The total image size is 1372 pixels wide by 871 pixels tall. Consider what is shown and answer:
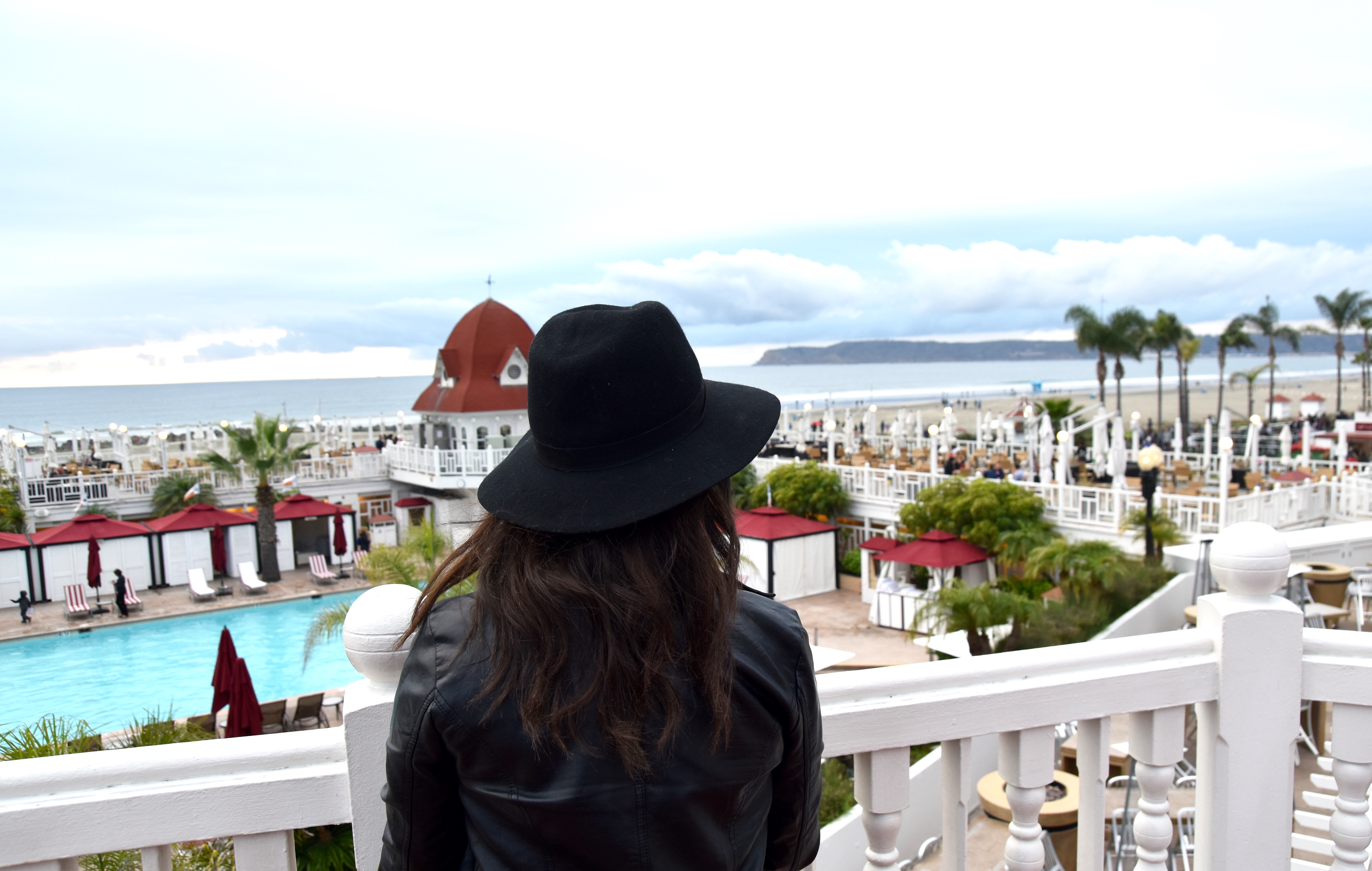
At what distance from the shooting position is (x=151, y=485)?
2619 centimetres

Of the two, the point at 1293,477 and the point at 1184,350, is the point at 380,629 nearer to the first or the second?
the point at 1293,477

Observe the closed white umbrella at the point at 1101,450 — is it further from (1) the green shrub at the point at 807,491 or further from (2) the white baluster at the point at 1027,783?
(2) the white baluster at the point at 1027,783

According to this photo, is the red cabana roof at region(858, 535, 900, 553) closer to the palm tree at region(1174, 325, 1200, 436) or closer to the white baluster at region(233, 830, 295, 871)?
the white baluster at region(233, 830, 295, 871)

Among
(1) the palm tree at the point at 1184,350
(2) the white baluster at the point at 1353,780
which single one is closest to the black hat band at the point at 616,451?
(2) the white baluster at the point at 1353,780

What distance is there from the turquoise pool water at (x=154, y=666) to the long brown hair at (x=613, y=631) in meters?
14.0

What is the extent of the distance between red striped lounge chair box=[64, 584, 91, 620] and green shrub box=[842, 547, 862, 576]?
1699 centimetres

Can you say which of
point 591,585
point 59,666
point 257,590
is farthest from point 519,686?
point 257,590

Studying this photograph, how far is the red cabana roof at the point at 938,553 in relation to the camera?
16.3 metres

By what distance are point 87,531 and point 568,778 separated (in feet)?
77.1

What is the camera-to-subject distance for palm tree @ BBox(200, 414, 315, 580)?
72.8 ft

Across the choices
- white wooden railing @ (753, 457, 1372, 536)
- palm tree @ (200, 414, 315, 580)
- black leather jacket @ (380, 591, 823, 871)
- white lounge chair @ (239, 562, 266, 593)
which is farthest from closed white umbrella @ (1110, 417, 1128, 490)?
palm tree @ (200, 414, 315, 580)

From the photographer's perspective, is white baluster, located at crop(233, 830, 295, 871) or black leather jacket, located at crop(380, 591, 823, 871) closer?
black leather jacket, located at crop(380, 591, 823, 871)

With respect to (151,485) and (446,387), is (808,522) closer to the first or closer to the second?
(446,387)

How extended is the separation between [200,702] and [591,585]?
56.0 feet
